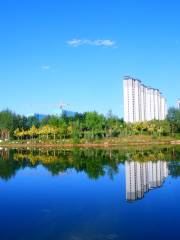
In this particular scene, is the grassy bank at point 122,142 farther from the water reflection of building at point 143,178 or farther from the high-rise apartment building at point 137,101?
the high-rise apartment building at point 137,101

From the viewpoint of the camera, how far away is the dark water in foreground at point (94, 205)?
22.2 ft

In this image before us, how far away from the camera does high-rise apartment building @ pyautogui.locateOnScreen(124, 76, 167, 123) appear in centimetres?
6019

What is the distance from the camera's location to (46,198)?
34.4ft

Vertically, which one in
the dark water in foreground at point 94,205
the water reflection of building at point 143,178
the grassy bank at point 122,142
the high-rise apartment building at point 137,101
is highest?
the high-rise apartment building at point 137,101

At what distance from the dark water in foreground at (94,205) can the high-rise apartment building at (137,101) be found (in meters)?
44.1

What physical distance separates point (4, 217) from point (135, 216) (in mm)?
3074

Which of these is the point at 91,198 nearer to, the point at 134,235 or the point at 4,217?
the point at 4,217

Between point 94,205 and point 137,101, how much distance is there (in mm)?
52648

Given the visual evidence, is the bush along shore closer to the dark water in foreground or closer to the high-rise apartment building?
the high-rise apartment building

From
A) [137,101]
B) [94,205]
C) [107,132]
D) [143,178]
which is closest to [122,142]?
[107,132]

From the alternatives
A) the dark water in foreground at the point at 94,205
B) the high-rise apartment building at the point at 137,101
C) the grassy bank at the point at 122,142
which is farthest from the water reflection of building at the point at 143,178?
the high-rise apartment building at the point at 137,101

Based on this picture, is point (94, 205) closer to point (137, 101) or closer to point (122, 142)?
point (122, 142)

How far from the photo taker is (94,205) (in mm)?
9102

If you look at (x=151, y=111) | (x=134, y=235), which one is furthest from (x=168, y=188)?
(x=151, y=111)
